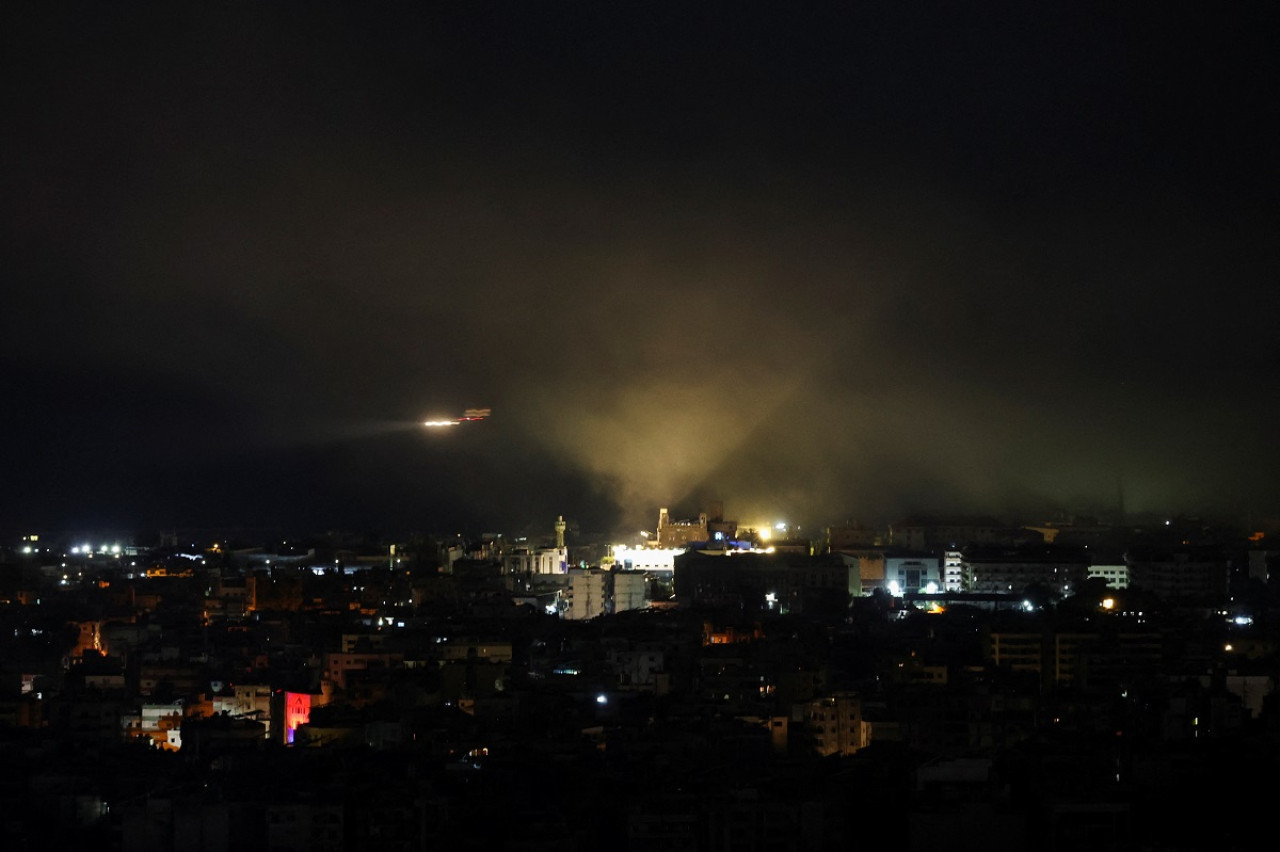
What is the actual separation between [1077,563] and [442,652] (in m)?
10.7

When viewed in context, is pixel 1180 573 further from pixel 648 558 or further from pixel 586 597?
pixel 648 558

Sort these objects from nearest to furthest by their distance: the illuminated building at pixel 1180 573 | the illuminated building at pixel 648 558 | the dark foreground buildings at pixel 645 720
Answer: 1. the dark foreground buildings at pixel 645 720
2. the illuminated building at pixel 1180 573
3. the illuminated building at pixel 648 558

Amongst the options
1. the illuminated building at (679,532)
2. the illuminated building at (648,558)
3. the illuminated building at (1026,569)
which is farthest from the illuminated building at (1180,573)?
the illuminated building at (679,532)

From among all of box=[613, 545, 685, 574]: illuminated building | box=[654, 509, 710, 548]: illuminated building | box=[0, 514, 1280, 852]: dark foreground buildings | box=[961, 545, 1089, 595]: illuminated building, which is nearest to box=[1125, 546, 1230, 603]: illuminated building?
box=[0, 514, 1280, 852]: dark foreground buildings

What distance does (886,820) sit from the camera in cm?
1144

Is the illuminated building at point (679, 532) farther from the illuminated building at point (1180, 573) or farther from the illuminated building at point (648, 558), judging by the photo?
the illuminated building at point (1180, 573)

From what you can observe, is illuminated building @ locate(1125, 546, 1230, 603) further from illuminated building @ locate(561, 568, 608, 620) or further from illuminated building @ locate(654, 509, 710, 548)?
illuminated building @ locate(654, 509, 710, 548)

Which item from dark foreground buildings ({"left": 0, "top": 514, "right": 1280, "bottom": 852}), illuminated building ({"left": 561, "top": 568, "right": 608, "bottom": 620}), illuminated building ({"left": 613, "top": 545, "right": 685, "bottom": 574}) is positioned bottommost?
dark foreground buildings ({"left": 0, "top": 514, "right": 1280, "bottom": 852})

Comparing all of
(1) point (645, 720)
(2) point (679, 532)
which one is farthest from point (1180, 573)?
(1) point (645, 720)

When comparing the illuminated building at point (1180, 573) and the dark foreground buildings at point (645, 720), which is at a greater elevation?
the illuminated building at point (1180, 573)

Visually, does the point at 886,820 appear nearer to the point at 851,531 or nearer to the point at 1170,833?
the point at 1170,833

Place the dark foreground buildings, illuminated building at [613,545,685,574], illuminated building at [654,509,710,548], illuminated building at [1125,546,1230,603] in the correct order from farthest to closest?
1. illuminated building at [654,509,710,548]
2. illuminated building at [613,545,685,574]
3. illuminated building at [1125,546,1230,603]
4. the dark foreground buildings

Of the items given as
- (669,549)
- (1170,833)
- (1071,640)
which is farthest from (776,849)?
(669,549)

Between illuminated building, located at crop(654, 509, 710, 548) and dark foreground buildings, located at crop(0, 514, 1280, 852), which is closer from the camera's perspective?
dark foreground buildings, located at crop(0, 514, 1280, 852)
